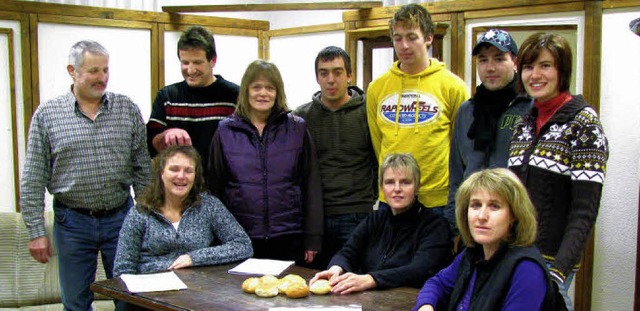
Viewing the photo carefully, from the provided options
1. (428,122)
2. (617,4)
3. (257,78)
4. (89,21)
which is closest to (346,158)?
(428,122)

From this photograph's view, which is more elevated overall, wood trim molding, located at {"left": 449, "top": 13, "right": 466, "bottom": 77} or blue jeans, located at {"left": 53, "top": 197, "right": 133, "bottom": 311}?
wood trim molding, located at {"left": 449, "top": 13, "right": 466, "bottom": 77}

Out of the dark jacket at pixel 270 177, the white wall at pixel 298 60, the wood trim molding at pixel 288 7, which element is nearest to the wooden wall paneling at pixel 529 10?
the wood trim molding at pixel 288 7

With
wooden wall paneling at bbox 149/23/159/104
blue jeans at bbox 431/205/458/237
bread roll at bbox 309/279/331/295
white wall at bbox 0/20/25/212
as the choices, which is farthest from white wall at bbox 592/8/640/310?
white wall at bbox 0/20/25/212

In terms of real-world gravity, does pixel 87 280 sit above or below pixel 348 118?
below

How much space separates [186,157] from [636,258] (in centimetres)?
244

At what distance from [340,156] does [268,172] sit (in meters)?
0.41

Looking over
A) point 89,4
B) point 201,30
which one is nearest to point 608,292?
point 201,30

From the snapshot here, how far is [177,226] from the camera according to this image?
2.96 meters

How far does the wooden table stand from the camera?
2.29m

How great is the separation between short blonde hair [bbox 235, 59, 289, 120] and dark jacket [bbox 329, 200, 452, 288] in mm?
759

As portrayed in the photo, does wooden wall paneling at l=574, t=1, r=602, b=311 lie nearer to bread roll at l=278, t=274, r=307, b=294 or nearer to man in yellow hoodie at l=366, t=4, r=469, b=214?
man in yellow hoodie at l=366, t=4, r=469, b=214

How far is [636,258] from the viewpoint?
3.55m

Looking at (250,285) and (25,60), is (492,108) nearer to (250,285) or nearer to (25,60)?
(250,285)

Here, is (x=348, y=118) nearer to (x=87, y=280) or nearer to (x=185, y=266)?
(x=185, y=266)
